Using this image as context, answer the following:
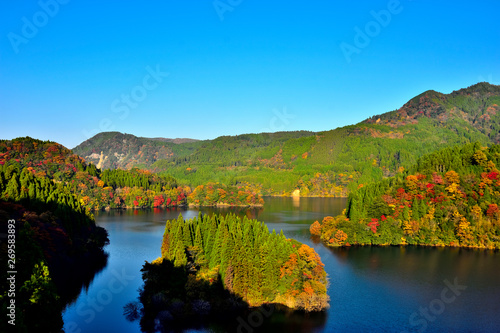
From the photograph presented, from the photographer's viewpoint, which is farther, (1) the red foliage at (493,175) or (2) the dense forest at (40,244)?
(1) the red foliage at (493,175)

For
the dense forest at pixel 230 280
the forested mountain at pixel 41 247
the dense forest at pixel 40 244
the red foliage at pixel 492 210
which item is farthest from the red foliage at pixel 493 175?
the dense forest at pixel 40 244

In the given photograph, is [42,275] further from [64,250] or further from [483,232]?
[483,232]

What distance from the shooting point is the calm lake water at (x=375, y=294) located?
154 ft

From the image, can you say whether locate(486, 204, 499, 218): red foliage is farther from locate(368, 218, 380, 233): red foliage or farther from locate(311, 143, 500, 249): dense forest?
locate(368, 218, 380, 233): red foliage

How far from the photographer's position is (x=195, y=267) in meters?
54.5

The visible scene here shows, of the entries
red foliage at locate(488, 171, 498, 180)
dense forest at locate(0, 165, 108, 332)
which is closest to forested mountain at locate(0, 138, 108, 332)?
dense forest at locate(0, 165, 108, 332)

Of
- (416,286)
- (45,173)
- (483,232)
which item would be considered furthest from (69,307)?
(45,173)

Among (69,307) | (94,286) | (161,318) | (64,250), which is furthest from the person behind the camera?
(64,250)

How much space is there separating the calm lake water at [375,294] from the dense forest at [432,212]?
5.27 metres

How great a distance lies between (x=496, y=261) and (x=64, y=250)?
81884 millimetres

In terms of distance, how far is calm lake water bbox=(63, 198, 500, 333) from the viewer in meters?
47.1

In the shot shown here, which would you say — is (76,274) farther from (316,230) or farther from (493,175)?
(493,175)

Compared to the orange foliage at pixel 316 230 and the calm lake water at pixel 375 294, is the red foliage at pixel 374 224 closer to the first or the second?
the calm lake water at pixel 375 294

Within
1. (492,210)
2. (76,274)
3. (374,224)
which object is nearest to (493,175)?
(492,210)
